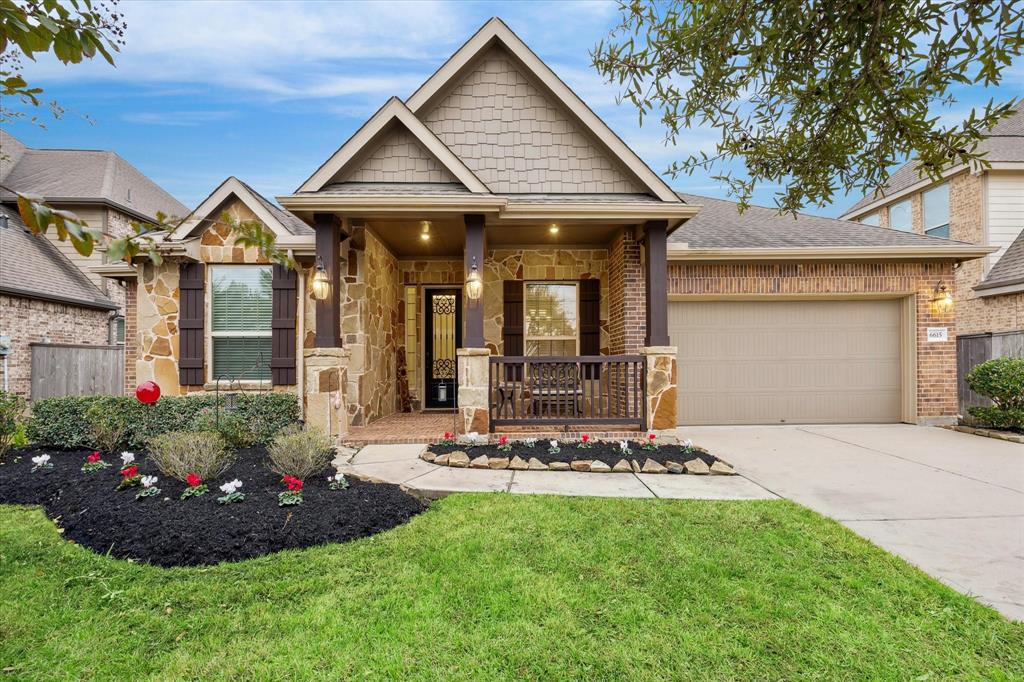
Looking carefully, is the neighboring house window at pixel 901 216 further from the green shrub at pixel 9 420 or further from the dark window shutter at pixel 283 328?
the green shrub at pixel 9 420

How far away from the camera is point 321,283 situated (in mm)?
6008

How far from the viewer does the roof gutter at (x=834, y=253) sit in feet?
25.4

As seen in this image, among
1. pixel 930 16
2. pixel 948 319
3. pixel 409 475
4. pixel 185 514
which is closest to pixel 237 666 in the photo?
pixel 185 514

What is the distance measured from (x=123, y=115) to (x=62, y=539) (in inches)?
1128

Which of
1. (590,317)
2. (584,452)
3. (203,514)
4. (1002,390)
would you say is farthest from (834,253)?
(203,514)

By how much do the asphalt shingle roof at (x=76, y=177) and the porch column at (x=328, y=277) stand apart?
32.0 feet

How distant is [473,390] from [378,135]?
3697 mm

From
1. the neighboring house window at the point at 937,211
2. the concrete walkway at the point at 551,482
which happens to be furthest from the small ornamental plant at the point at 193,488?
the neighboring house window at the point at 937,211

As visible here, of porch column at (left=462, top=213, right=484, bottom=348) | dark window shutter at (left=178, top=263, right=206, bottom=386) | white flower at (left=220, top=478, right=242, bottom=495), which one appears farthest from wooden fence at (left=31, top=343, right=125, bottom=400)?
porch column at (left=462, top=213, right=484, bottom=348)

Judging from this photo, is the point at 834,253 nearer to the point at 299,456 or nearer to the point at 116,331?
the point at 299,456

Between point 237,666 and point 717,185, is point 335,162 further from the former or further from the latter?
point 237,666

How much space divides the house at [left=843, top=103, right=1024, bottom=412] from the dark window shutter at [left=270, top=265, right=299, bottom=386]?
33.6ft

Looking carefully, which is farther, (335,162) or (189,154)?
(189,154)

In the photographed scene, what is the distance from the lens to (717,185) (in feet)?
11.9
